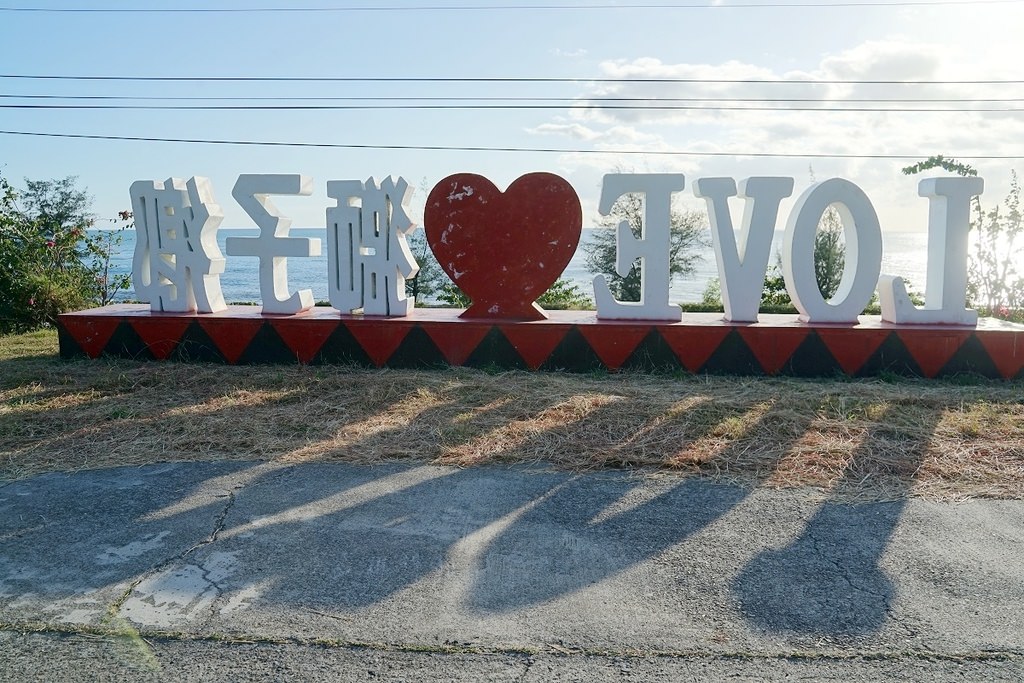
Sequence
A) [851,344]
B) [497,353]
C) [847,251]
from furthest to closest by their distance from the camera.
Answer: [497,353] → [847,251] → [851,344]

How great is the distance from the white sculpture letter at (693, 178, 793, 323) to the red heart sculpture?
120cm

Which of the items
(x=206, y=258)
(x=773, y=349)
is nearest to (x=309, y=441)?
(x=206, y=258)

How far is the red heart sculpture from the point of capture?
24.3ft

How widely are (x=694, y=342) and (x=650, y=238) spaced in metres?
0.98

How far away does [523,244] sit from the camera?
7.43 m

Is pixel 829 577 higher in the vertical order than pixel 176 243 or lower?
lower

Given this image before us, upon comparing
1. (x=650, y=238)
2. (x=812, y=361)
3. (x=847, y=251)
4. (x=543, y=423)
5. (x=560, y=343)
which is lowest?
(x=543, y=423)

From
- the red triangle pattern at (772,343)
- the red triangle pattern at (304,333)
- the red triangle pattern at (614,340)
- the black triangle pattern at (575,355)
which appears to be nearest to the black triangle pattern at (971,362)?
the red triangle pattern at (772,343)

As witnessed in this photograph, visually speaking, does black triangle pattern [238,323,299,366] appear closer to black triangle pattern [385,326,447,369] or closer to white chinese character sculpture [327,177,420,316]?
white chinese character sculpture [327,177,420,316]

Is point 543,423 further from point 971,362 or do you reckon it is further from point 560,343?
point 971,362

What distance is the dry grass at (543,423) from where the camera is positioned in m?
4.70

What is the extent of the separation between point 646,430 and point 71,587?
331cm

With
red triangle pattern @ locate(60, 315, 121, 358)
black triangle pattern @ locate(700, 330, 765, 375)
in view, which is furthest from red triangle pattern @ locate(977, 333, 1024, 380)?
red triangle pattern @ locate(60, 315, 121, 358)

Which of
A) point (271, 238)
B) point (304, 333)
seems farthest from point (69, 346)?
point (304, 333)
